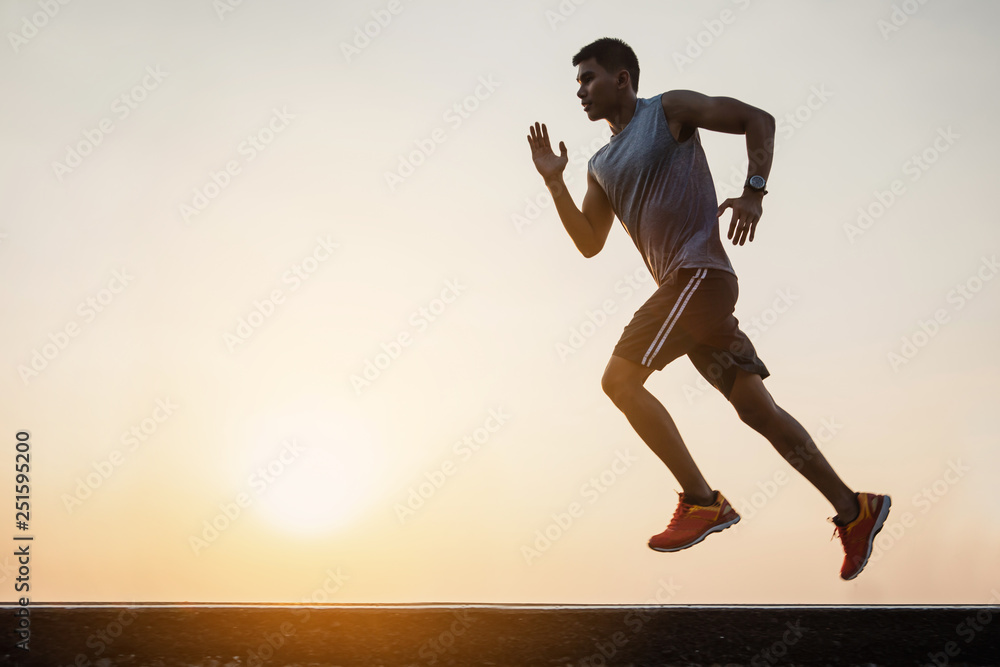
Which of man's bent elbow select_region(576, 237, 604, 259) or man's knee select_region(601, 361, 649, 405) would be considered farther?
man's bent elbow select_region(576, 237, 604, 259)

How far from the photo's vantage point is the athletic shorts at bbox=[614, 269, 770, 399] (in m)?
3.66

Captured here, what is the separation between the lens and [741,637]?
3074 millimetres

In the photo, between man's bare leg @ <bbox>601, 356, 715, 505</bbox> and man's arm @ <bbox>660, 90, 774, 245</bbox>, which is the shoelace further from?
man's arm @ <bbox>660, 90, 774, 245</bbox>

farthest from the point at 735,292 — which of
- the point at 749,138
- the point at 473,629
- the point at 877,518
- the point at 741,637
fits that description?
the point at 473,629

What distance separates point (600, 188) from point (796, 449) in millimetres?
1618

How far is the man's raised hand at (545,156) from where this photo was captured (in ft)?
13.5

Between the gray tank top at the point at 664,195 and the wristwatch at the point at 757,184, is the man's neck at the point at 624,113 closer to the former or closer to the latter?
the gray tank top at the point at 664,195

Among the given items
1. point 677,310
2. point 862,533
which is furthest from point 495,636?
point 862,533

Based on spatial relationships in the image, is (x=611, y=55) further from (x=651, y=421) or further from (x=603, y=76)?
(x=651, y=421)

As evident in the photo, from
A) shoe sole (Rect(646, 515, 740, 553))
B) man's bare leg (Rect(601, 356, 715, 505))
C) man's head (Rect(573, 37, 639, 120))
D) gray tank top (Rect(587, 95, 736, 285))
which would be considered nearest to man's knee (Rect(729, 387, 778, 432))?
man's bare leg (Rect(601, 356, 715, 505))

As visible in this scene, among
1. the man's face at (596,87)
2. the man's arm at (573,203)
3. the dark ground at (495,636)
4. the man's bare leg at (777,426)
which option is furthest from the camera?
the man's arm at (573,203)

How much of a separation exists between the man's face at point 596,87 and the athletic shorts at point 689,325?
0.99 meters

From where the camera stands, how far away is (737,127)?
3.67 metres

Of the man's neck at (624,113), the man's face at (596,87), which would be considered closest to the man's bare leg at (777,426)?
the man's neck at (624,113)
